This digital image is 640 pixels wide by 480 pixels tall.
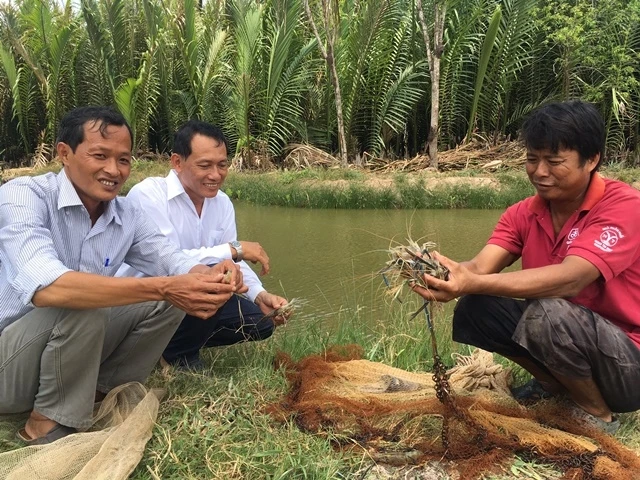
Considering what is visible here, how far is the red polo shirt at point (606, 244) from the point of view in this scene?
1.84 metres

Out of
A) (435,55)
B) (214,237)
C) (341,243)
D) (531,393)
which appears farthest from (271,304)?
(435,55)

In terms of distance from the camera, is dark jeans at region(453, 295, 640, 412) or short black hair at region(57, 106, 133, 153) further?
short black hair at region(57, 106, 133, 153)

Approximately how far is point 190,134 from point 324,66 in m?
9.83

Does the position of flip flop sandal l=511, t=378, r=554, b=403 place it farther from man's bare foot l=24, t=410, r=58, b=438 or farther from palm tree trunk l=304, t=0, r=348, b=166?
palm tree trunk l=304, t=0, r=348, b=166

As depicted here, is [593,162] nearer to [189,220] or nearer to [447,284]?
[447,284]

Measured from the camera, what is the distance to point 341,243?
622 cm

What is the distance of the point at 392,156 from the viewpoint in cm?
1218

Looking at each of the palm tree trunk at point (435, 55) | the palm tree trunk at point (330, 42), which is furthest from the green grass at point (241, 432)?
the palm tree trunk at point (330, 42)

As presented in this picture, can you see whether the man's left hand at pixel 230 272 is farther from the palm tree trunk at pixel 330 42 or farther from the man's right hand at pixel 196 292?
the palm tree trunk at pixel 330 42

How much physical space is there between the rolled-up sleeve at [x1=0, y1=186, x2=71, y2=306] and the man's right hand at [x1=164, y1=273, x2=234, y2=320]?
32 cm

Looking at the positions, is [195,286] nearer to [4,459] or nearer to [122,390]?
[122,390]

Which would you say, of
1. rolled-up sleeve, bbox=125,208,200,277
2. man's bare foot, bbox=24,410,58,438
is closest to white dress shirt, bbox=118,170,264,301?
rolled-up sleeve, bbox=125,208,200,277

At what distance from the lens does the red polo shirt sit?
72.5 inches

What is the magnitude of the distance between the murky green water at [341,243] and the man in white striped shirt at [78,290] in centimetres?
119
